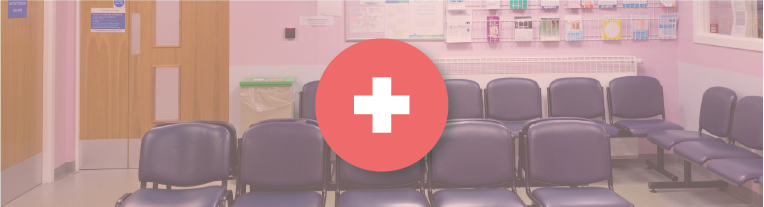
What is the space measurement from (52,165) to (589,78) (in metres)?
4.73

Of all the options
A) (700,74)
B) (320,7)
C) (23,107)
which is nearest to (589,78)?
(700,74)

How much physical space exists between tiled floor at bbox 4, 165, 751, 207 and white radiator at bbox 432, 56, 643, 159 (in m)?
0.75

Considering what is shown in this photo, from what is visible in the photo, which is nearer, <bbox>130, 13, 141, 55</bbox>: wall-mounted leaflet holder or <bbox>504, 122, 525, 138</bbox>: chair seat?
<bbox>504, 122, 525, 138</bbox>: chair seat

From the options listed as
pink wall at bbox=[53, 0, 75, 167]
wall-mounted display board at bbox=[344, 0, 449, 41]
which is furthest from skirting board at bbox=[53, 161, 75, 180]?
wall-mounted display board at bbox=[344, 0, 449, 41]

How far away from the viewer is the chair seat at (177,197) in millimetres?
2492

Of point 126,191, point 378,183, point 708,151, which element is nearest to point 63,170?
point 126,191

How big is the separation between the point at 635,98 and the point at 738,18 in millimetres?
972

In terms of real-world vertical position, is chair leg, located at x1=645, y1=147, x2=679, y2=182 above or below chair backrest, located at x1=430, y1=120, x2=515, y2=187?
below

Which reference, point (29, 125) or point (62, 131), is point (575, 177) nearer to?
point (29, 125)

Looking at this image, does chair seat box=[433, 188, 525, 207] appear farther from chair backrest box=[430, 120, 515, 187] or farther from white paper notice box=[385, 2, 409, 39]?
white paper notice box=[385, 2, 409, 39]

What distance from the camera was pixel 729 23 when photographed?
3.94 m

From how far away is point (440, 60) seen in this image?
15.1ft

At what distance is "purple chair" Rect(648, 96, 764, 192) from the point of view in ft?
10.1

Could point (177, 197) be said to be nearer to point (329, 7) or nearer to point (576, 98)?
point (329, 7)
